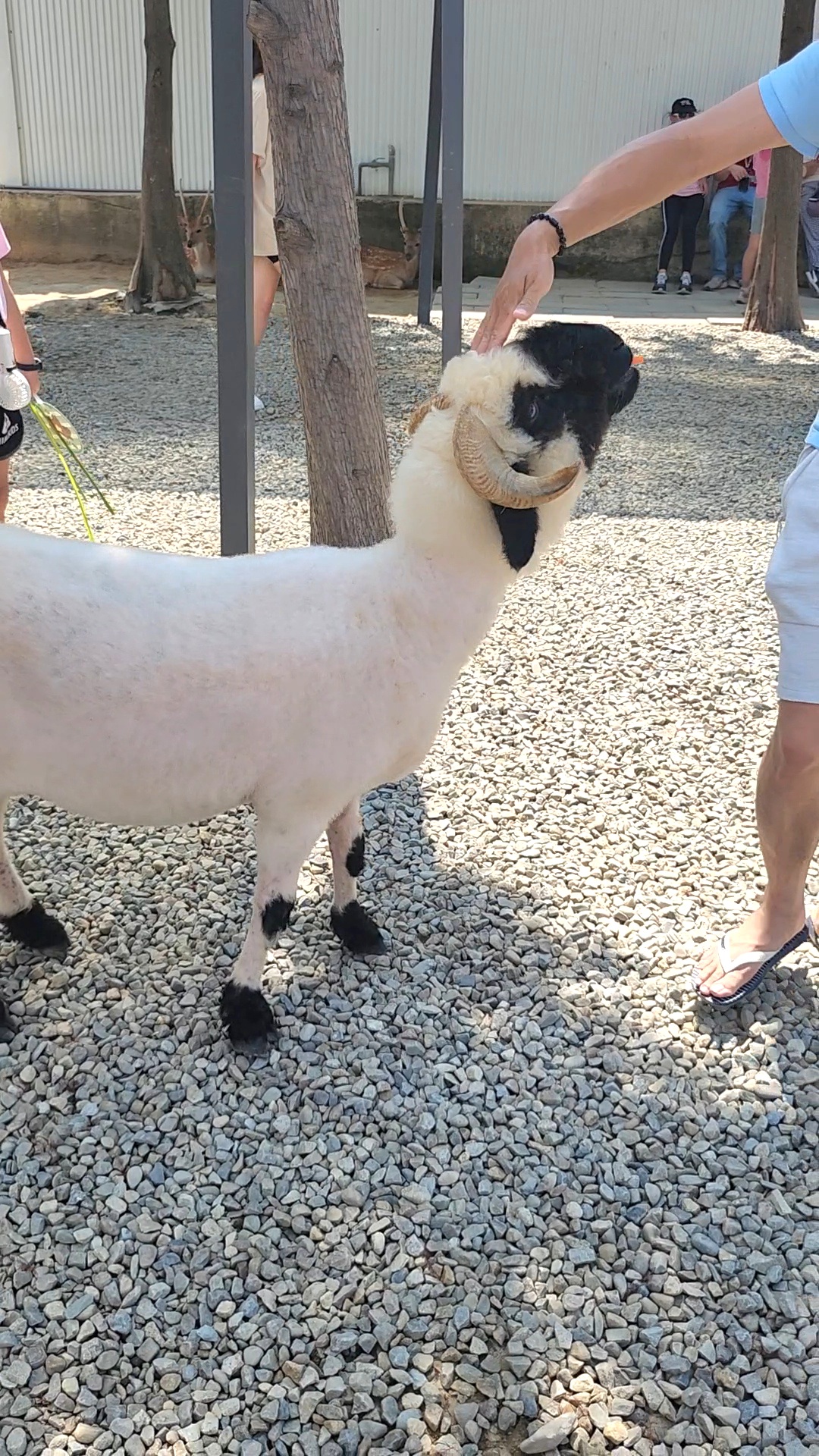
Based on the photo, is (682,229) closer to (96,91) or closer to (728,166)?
(96,91)

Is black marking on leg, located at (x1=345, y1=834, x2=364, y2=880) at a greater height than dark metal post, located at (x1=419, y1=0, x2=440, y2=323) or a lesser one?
lesser

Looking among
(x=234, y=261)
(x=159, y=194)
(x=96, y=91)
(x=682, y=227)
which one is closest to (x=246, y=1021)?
(x=234, y=261)

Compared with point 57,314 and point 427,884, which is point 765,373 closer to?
point 57,314

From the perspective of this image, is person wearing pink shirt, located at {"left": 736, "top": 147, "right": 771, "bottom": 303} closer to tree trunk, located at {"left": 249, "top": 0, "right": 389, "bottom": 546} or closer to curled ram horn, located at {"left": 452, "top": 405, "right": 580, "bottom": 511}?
tree trunk, located at {"left": 249, "top": 0, "right": 389, "bottom": 546}

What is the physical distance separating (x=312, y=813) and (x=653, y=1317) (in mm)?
1253

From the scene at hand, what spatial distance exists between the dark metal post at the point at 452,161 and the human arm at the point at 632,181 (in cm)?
336

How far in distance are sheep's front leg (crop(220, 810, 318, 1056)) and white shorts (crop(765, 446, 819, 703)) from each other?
46.1 inches

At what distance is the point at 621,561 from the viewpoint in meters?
5.95

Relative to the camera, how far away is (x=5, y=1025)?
2.86 meters

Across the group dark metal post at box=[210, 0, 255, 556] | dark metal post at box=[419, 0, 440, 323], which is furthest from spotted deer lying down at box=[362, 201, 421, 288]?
dark metal post at box=[210, 0, 255, 556]

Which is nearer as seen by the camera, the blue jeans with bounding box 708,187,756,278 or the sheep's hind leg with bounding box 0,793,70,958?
the sheep's hind leg with bounding box 0,793,70,958

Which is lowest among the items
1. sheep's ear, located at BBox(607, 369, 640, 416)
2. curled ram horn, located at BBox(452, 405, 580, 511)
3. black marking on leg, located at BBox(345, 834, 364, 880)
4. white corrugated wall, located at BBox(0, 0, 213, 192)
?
black marking on leg, located at BBox(345, 834, 364, 880)

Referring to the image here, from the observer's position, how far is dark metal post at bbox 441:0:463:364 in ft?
18.4

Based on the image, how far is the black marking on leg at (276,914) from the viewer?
2723 millimetres
